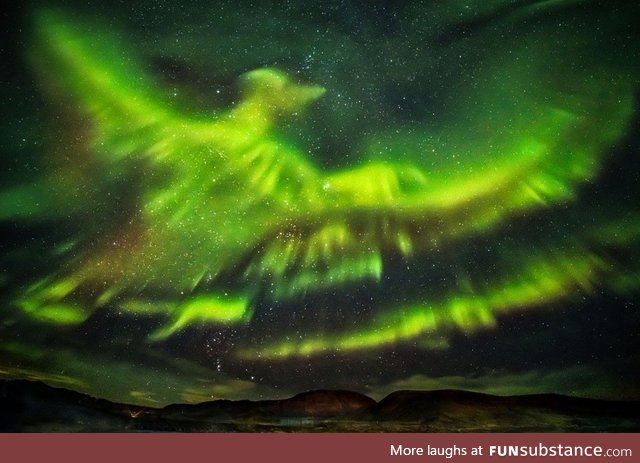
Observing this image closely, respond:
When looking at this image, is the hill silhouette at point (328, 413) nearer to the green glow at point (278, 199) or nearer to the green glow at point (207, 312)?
the green glow at point (278, 199)

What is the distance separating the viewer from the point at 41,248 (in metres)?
4.75

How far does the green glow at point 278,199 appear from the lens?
4.60 m

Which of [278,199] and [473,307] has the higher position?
[278,199]

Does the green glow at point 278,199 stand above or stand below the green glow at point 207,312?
above

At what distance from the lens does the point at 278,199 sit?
15.7ft

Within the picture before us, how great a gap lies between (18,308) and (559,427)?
163 inches

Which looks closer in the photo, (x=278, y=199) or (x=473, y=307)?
(x=473, y=307)

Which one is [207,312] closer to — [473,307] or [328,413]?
[328,413]

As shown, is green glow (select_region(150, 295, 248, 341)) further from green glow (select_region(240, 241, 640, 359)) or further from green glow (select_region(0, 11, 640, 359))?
green glow (select_region(240, 241, 640, 359))

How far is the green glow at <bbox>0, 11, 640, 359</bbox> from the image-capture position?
460cm

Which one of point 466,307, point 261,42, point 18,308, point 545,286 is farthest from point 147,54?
point 545,286

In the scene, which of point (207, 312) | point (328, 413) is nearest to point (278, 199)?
point (207, 312)

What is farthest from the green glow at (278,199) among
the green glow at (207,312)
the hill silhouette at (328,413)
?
the hill silhouette at (328,413)

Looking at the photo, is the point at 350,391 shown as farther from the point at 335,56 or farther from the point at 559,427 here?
the point at 335,56
